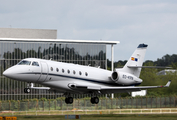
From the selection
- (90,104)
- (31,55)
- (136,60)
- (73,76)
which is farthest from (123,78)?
(31,55)

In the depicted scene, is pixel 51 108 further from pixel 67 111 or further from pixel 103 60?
pixel 103 60

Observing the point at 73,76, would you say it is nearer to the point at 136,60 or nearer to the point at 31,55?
the point at 136,60

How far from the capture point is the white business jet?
94.9 ft

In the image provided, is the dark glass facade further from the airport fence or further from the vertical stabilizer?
the vertical stabilizer

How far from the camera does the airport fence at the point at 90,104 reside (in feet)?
153

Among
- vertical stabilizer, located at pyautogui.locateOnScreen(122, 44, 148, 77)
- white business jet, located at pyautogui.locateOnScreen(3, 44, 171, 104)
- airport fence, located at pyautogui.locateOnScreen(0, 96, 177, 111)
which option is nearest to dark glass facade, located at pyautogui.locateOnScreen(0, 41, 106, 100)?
airport fence, located at pyautogui.locateOnScreen(0, 96, 177, 111)

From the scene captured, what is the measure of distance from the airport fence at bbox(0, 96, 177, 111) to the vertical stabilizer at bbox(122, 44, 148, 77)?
11341 mm

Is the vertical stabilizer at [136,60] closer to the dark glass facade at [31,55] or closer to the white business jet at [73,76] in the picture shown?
the white business jet at [73,76]

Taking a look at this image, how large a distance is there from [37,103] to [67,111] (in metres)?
4.15

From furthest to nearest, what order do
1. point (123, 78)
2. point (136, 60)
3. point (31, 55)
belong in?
point (31, 55), point (136, 60), point (123, 78)

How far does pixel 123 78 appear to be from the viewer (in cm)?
3641

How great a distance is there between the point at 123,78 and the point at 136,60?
14.1ft

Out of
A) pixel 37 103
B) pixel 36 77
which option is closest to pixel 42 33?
pixel 37 103

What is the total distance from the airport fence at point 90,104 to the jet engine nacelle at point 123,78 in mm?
12153
